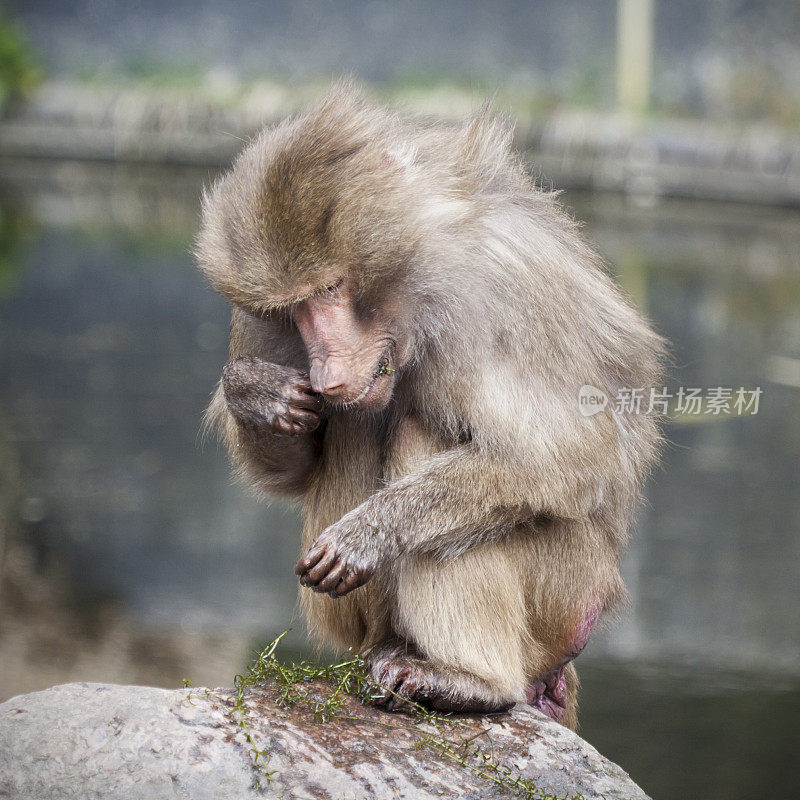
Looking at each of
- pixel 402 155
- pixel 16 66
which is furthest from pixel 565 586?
pixel 16 66

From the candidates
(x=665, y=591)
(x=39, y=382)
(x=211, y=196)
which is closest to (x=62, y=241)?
(x=39, y=382)

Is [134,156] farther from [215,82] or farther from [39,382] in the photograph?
[39,382]

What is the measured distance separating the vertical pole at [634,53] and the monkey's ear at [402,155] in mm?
15975

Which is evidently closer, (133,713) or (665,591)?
(133,713)

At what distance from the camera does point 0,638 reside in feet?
23.3

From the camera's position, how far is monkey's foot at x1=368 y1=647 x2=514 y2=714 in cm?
380

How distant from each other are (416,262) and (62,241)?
15.4 metres

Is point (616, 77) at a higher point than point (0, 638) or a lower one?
higher

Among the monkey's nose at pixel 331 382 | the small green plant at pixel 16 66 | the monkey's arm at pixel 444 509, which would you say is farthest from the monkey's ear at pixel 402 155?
the small green plant at pixel 16 66

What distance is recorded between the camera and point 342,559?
12.2ft

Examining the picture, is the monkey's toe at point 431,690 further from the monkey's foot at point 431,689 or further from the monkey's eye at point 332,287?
the monkey's eye at point 332,287

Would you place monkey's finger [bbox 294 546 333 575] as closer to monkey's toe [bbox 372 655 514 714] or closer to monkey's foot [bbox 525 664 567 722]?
monkey's toe [bbox 372 655 514 714]

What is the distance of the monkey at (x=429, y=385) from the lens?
11.9ft

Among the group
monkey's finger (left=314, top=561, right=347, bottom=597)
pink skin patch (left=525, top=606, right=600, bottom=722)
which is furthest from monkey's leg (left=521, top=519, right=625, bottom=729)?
monkey's finger (left=314, top=561, right=347, bottom=597)
